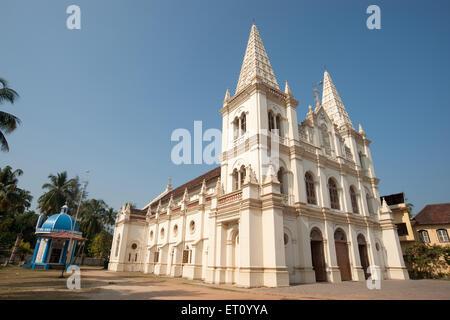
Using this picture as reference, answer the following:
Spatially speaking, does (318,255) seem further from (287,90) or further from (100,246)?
(100,246)

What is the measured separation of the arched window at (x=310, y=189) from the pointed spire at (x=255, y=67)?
27.5 feet

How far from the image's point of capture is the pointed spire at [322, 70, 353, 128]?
2853 centimetres

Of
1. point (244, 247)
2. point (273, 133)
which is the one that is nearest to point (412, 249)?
point (273, 133)

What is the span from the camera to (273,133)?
1955 cm

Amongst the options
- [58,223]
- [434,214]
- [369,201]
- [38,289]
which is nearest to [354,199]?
[369,201]

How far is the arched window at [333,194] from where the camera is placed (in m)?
21.5

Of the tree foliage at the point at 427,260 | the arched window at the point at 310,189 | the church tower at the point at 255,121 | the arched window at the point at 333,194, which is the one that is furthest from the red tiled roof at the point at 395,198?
the church tower at the point at 255,121

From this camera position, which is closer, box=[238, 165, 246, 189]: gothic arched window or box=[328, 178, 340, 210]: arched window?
box=[238, 165, 246, 189]: gothic arched window

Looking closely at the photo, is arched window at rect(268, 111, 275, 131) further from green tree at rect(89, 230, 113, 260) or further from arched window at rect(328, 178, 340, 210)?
Result: green tree at rect(89, 230, 113, 260)

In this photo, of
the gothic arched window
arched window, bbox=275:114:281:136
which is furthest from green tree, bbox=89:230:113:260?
arched window, bbox=275:114:281:136

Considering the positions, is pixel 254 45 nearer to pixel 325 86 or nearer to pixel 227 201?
pixel 325 86

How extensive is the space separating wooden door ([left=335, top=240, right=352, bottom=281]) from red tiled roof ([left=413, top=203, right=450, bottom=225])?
16.1 m
